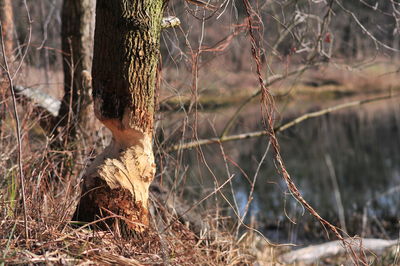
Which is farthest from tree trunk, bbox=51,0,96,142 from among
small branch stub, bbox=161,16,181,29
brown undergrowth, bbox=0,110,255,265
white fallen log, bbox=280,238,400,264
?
white fallen log, bbox=280,238,400,264

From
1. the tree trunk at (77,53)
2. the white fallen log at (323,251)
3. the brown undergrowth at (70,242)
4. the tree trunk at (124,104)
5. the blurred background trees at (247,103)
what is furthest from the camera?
the white fallen log at (323,251)

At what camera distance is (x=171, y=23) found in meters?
3.67

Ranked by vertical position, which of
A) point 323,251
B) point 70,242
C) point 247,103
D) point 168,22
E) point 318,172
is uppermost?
point 168,22

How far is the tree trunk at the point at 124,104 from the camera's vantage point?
3357 mm

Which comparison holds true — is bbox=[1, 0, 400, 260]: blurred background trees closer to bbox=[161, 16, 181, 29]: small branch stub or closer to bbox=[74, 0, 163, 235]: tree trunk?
bbox=[161, 16, 181, 29]: small branch stub

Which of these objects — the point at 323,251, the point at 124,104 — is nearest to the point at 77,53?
the point at 124,104

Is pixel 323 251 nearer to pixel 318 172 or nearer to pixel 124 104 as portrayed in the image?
pixel 124 104

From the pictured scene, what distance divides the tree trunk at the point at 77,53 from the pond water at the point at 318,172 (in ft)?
3.40

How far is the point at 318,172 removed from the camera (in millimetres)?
13555

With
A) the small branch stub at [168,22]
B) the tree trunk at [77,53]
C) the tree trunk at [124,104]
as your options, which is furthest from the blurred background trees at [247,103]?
the tree trunk at [124,104]

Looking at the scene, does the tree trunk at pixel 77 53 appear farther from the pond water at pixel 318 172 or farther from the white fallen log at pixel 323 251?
the white fallen log at pixel 323 251

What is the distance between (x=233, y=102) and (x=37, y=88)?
11.1 meters

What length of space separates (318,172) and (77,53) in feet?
29.0

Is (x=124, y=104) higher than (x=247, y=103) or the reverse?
higher
